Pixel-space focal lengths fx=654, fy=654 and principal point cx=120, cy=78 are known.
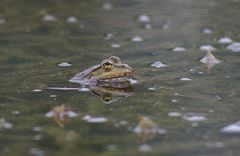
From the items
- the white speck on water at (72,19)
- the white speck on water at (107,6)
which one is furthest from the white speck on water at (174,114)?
the white speck on water at (107,6)

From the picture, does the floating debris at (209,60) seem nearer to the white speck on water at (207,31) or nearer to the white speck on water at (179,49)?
the white speck on water at (179,49)

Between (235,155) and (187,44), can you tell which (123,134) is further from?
(187,44)

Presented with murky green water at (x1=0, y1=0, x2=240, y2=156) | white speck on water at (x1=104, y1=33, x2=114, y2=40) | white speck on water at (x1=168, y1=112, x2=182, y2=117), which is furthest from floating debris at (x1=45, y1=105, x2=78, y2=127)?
white speck on water at (x1=104, y1=33, x2=114, y2=40)

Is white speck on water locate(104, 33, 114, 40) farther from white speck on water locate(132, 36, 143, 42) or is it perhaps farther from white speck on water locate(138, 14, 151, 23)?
white speck on water locate(138, 14, 151, 23)

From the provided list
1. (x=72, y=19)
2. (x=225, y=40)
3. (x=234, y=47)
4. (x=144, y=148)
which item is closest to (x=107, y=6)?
(x=72, y=19)

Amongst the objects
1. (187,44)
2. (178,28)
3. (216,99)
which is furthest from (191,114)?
(178,28)

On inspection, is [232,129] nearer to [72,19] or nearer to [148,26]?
[148,26]
